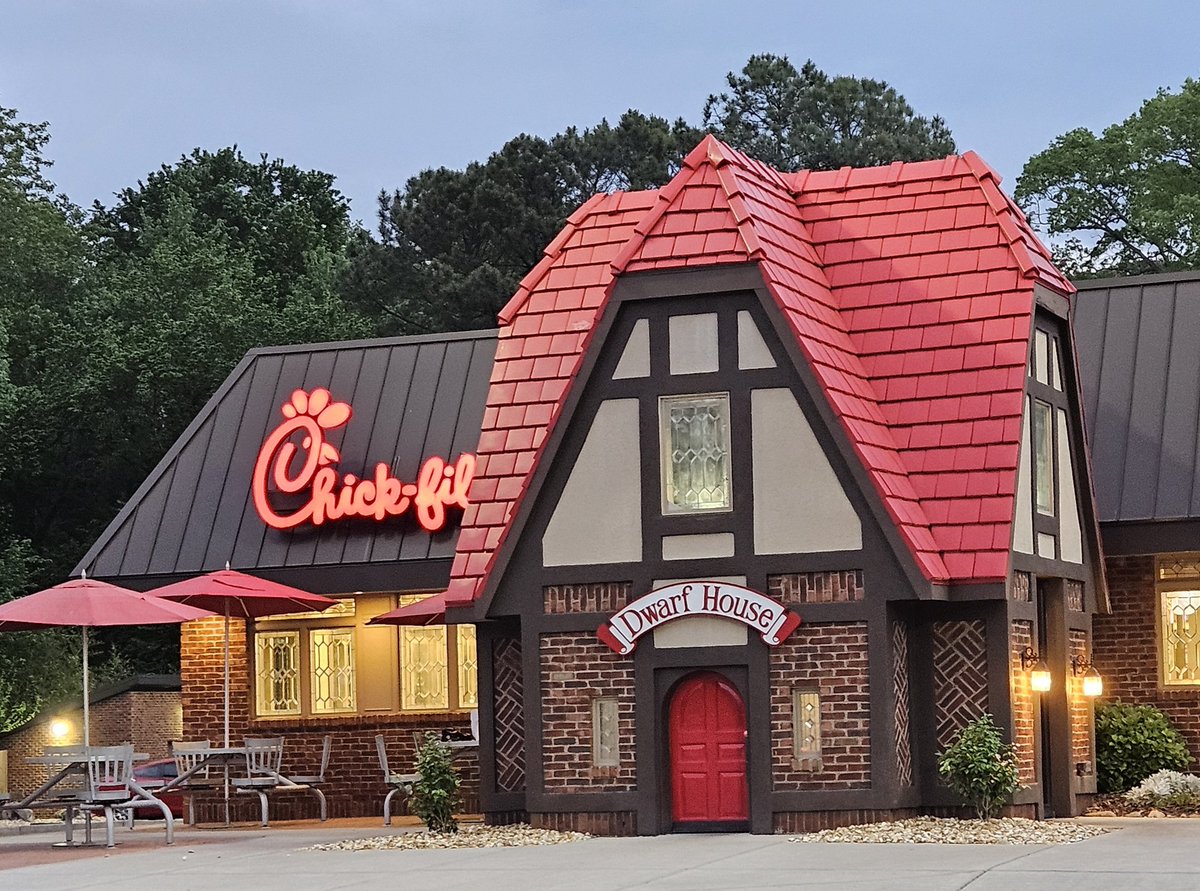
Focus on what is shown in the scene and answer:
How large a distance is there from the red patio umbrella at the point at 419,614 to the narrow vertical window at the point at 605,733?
2970 millimetres

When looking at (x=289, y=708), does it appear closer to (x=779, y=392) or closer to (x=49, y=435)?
(x=779, y=392)

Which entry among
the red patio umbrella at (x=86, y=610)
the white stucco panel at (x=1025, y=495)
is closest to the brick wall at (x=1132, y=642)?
the white stucco panel at (x=1025, y=495)

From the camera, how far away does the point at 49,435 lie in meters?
46.0

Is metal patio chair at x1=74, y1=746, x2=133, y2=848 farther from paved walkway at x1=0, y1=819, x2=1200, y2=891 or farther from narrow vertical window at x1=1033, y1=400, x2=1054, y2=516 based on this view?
narrow vertical window at x1=1033, y1=400, x2=1054, y2=516

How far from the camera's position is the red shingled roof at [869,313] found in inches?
834

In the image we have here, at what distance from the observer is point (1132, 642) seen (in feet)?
81.0

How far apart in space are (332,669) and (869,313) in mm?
9201

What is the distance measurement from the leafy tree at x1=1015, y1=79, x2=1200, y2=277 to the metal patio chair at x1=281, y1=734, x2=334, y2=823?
27893 mm

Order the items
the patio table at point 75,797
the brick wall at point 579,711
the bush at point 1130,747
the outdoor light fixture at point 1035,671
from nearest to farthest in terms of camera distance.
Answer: the brick wall at point 579,711, the outdoor light fixture at point 1035,671, the patio table at point 75,797, the bush at point 1130,747

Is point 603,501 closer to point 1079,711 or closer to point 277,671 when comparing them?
point 1079,711

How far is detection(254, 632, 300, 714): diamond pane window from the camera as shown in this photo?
90.5 ft

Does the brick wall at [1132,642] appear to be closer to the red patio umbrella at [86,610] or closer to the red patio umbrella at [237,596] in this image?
the red patio umbrella at [237,596]

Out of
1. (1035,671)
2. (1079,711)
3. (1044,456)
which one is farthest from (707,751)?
(1044,456)

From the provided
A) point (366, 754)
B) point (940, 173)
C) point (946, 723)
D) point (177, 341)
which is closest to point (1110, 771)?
point (946, 723)
